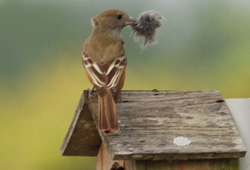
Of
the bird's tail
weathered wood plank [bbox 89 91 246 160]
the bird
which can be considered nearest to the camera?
weathered wood plank [bbox 89 91 246 160]

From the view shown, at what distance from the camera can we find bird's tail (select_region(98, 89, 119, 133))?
5621 mm

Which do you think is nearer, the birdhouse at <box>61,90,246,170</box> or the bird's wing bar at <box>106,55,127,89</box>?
the birdhouse at <box>61,90,246,170</box>

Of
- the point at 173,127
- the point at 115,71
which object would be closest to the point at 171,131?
the point at 173,127

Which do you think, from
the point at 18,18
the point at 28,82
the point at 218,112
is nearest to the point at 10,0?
the point at 18,18

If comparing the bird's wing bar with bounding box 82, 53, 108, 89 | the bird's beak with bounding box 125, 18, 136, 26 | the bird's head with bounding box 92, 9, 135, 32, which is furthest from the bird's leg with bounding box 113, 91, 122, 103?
the bird's head with bounding box 92, 9, 135, 32

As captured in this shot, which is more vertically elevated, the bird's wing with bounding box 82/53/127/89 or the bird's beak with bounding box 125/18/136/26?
the bird's beak with bounding box 125/18/136/26

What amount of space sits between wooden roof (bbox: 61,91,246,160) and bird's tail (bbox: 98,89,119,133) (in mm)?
50

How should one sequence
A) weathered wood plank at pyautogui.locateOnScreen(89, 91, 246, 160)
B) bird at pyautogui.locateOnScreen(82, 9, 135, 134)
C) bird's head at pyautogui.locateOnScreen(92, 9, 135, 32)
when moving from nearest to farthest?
weathered wood plank at pyautogui.locateOnScreen(89, 91, 246, 160) < bird at pyautogui.locateOnScreen(82, 9, 135, 134) < bird's head at pyautogui.locateOnScreen(92, 9, 135, 32)

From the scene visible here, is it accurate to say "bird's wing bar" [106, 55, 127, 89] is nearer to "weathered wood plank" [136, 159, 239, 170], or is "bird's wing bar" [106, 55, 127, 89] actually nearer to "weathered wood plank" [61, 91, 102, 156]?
"weathered wood plank" [61, 91, 102, 156]

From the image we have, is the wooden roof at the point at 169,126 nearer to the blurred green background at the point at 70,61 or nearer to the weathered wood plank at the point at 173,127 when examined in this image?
the weathered wood plank at the point at 173,127

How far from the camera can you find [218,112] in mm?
5945

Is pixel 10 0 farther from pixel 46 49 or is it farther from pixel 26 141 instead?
pixel 26 141

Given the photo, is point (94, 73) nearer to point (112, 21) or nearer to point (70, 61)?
point (112, 21)

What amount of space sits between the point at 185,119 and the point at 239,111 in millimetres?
358
